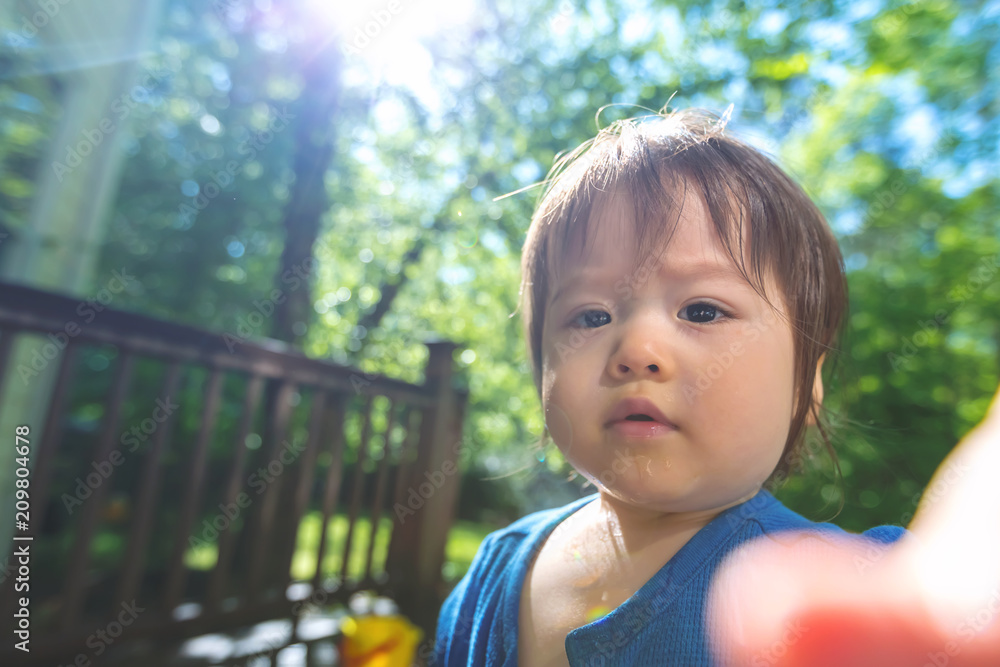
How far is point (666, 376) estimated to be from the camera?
2.67 feet

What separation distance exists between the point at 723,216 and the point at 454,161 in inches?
235

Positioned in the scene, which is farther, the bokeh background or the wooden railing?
the bokeh background

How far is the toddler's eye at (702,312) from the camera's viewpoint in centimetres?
86

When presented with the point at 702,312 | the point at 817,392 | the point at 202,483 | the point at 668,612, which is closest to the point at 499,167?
the point at 202,483

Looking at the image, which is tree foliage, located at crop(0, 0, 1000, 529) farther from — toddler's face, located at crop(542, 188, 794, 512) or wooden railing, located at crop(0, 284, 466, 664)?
toddler's face, located at crop(542, 188, 794, 512)

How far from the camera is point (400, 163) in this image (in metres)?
6.96

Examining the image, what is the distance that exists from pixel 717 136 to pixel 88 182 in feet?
17.7

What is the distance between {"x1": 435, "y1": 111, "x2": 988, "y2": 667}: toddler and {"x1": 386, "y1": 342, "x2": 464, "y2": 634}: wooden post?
2497 mm

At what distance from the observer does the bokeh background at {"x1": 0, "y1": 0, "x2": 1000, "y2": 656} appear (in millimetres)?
4777

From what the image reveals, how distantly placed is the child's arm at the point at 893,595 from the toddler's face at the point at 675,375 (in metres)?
0.14

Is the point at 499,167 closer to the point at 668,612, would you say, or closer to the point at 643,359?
the point at 643,359

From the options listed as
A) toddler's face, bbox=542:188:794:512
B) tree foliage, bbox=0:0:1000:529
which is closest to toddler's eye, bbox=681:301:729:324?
toddler's face, bbox=542:188:794:512

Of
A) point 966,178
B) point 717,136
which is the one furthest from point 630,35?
point 717,136

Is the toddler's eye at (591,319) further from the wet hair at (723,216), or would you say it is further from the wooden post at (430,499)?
the wooden post at (430,499)
